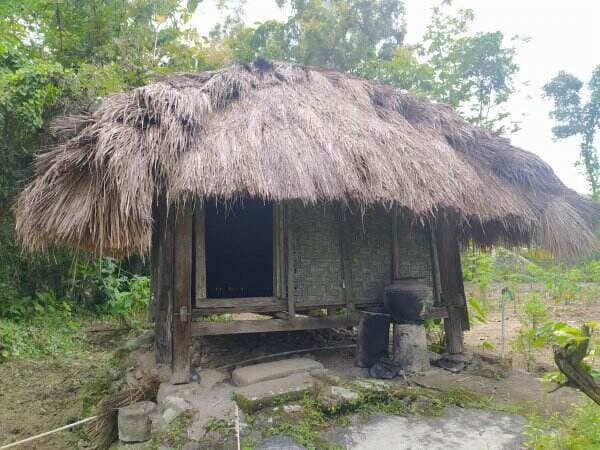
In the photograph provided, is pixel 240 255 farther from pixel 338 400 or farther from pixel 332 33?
pixel 332 33

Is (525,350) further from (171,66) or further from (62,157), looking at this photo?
(171,66)

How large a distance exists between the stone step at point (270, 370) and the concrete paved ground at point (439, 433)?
0.82 meters

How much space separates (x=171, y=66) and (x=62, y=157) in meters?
6.38

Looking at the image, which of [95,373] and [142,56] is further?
[142,56]

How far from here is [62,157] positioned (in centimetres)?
373

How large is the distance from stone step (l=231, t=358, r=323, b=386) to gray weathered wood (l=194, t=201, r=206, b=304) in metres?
0.77

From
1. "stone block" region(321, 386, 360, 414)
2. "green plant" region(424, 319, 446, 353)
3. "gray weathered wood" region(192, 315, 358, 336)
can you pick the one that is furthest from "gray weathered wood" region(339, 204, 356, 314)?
"green plant" region(424, 319, 446, 353)

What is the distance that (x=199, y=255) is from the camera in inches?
169

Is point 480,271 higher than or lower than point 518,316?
higher

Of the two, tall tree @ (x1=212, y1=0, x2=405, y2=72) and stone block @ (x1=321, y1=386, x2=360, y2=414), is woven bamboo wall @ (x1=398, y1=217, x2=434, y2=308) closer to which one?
stone block @ (x1=321, y1=386, x2=360, y2=414)

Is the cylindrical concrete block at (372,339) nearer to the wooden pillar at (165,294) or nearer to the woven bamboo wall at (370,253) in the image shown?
the woven bamboo wall at (370,253)

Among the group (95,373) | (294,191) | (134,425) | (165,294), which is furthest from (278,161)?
(95,373)

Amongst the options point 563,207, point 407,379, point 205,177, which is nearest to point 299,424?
point 407,379

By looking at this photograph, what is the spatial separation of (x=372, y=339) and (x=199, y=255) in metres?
1.96
